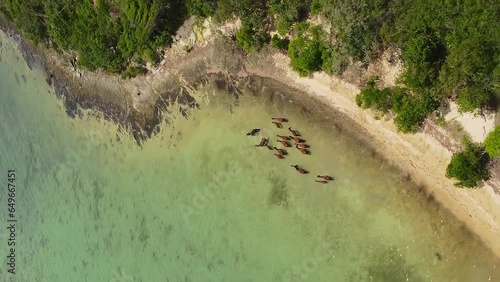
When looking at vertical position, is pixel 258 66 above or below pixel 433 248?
above

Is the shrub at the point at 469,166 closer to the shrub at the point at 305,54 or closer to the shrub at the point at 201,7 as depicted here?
the shrub at the point at 305,54

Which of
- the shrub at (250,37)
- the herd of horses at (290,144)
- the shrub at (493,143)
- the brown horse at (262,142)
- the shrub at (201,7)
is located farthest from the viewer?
the brown horse at (262,142)

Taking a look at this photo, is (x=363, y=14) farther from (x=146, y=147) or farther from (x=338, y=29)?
(x=146, y=147)

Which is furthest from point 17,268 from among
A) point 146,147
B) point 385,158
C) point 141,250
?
point 385,158

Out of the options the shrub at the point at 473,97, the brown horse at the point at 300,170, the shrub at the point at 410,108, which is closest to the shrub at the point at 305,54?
the shrub at the point at 410,108

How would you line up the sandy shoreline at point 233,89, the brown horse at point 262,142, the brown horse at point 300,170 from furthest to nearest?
the brown horse at point 262,142 < the brown horse at point 300,170 < the sandy shoreline at point 233,89

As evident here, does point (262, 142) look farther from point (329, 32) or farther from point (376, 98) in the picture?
point (329, 32)
